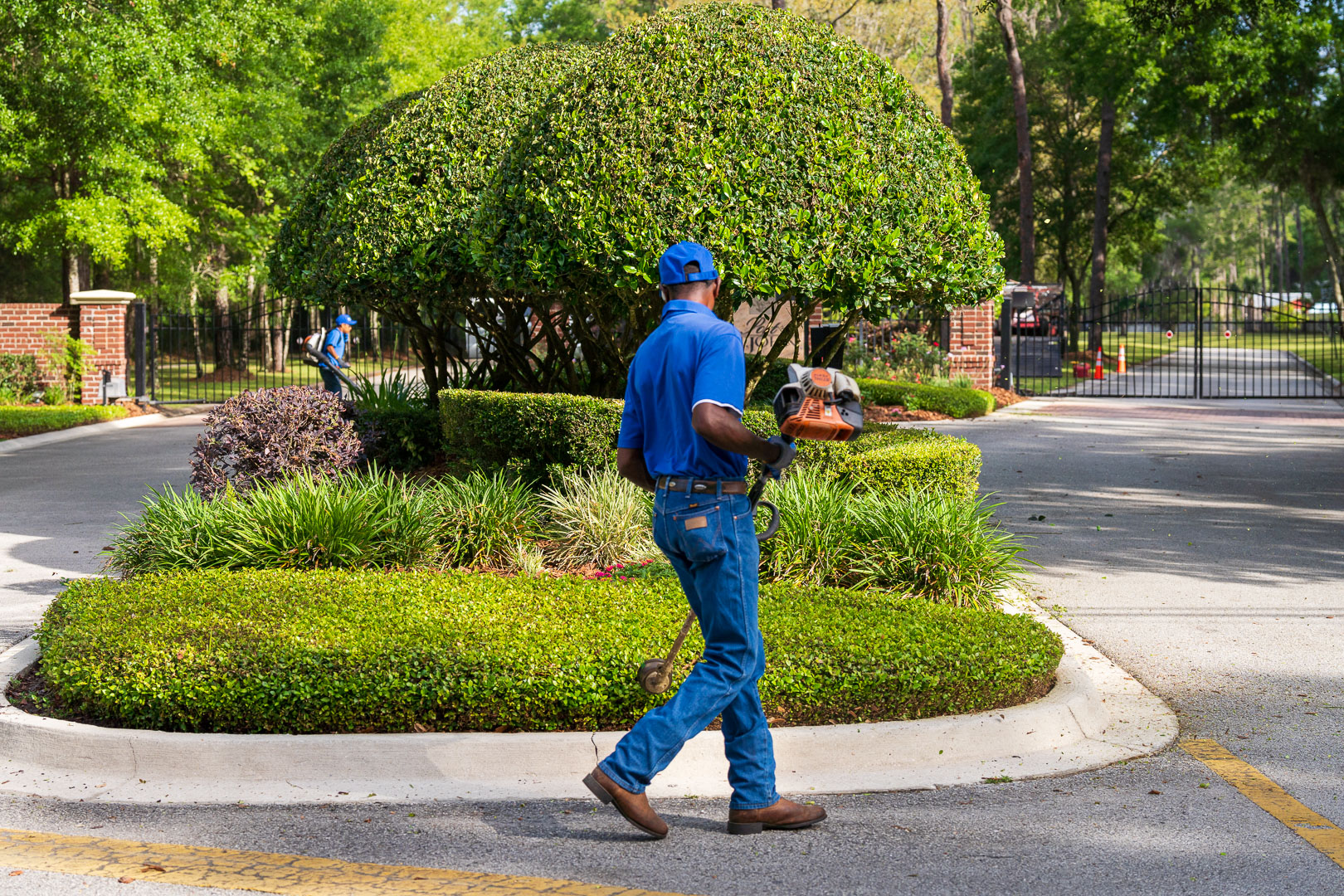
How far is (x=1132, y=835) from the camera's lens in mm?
4309

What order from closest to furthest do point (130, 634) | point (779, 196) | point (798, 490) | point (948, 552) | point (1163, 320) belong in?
point (130, 634)
point (948, 552)
point (798, 490)
point (779, 196)
point (1163, 320)

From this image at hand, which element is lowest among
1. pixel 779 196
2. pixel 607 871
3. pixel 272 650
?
pixel 607 871

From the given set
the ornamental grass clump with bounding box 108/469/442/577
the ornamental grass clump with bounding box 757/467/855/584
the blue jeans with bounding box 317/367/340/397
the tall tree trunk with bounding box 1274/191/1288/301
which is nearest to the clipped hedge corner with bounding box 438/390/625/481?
the ornamental grass clump with bounding box 108/469/442/577

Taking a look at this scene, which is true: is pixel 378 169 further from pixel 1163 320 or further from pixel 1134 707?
pixel 1163 320

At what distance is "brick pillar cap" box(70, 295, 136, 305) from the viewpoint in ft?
73.6

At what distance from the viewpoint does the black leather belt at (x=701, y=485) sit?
13.5 feet

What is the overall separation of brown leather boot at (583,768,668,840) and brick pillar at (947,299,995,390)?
67.5ft

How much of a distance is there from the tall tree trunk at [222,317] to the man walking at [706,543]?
21.9 m

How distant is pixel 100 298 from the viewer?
22.4m

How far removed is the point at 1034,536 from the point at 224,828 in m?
7.29

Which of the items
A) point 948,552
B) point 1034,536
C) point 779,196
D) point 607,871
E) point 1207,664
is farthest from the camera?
point 1034,536

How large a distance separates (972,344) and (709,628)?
68.0ft

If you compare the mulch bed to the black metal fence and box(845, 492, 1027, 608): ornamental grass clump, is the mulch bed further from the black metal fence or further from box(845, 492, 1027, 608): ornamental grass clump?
the black metal fence

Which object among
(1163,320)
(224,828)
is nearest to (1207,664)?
(224,828)
